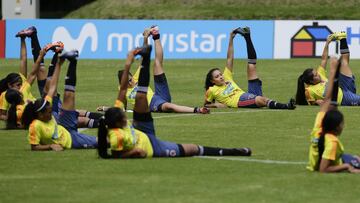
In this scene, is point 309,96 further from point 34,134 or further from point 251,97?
point 34,134

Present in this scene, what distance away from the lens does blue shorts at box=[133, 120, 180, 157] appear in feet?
48.7

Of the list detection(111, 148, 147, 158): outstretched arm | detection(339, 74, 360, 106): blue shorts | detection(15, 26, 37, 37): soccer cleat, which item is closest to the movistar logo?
detection(339, 74, 360, 106): blue shorts

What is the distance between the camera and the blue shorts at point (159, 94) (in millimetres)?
22006

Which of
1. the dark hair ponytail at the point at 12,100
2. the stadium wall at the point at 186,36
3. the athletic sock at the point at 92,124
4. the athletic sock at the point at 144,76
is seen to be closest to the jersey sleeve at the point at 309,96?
the athletic sock at the point at 92,124

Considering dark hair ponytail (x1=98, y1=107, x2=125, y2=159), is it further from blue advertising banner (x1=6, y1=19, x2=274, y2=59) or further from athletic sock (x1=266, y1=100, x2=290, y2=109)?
blue advertising banner (x1=6, y1=19, x2=274, y2=59)

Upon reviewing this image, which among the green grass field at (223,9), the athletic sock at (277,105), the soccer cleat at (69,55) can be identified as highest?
the green grass field at (223,9)

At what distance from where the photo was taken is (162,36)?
37844 millimetres

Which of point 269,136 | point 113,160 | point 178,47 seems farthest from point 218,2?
point 113,160

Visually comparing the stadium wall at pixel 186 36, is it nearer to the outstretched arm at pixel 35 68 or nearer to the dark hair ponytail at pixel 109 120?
the outstretched arm at pixel 35 68

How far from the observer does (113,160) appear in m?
14.9

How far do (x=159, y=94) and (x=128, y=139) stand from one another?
7.96 m

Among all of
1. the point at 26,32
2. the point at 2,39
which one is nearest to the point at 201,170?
the point at 26,32

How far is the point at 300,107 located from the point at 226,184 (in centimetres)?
1055

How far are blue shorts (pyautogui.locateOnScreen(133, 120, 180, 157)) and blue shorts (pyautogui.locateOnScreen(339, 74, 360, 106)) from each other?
28.4 ft
